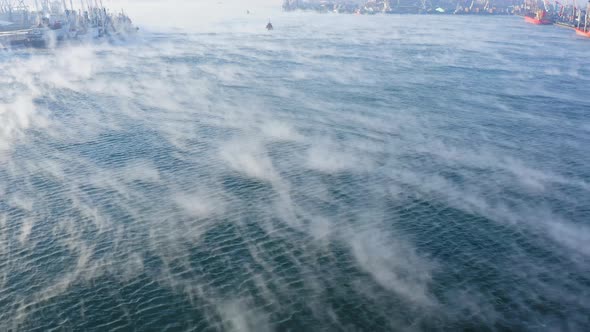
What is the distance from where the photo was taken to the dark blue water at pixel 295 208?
31828mm

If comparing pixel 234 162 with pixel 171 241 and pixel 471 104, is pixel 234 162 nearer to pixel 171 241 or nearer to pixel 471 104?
pixel 171 241

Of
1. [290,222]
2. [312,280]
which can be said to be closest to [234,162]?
[290,222]

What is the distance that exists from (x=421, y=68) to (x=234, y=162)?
3038 inches

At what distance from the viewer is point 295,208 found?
44.8 metres

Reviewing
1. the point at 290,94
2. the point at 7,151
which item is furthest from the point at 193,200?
the point at 290,94

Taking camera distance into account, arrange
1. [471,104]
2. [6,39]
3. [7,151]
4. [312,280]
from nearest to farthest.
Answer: [312,280]
[7,151]
[471,104]
[6,39]

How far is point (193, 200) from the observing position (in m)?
46.0

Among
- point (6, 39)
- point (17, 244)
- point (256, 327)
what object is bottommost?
point (256, 327)

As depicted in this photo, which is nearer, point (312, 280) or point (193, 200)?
point (312, 280)

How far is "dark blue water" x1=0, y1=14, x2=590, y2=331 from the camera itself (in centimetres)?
3183

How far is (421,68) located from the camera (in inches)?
4540

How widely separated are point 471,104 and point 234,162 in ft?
167

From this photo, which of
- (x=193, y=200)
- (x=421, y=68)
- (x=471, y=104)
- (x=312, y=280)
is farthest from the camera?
(x=421, y=68)

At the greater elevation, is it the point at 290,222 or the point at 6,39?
the point at 6,39
